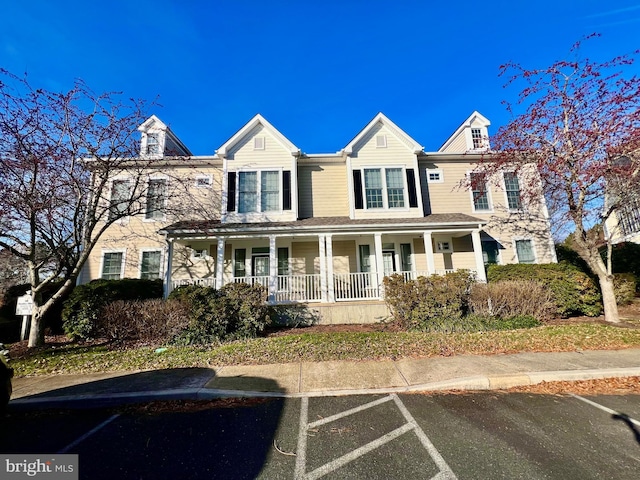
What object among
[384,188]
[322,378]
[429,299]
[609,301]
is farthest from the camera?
[384,188]

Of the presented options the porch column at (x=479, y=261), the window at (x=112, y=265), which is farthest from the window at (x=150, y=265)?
the porch column at (x=479, y=261)

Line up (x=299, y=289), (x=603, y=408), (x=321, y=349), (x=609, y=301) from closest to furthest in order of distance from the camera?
(x=603, y=408), (x=321, y=349), (x=609, y=301), (x=299, y=289)

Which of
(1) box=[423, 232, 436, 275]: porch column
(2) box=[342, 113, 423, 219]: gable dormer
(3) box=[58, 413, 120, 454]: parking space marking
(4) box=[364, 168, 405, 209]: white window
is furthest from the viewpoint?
(4) box=[364, 168, 405, 209]: white window

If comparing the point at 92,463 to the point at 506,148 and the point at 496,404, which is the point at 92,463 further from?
the point at 506,148

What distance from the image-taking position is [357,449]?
9.71 feet

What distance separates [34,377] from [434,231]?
12.7 meters

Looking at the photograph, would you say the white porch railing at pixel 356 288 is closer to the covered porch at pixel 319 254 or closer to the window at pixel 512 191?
the covered porch at pixel 319 254

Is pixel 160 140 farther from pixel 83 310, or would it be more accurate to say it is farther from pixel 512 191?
pixel 512 191

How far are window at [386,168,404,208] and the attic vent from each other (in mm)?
6192

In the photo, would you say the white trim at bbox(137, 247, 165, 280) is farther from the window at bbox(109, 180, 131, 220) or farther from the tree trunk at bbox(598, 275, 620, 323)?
the tree trunk at bbox(598, 275, 620, 323)

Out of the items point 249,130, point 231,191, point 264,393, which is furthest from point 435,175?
point 264,393

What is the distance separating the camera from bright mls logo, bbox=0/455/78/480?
8.96 ft

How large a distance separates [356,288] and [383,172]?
5.75 m

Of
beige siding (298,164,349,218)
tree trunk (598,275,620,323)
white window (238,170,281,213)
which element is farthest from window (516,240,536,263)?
white window (238,170,281,213)
